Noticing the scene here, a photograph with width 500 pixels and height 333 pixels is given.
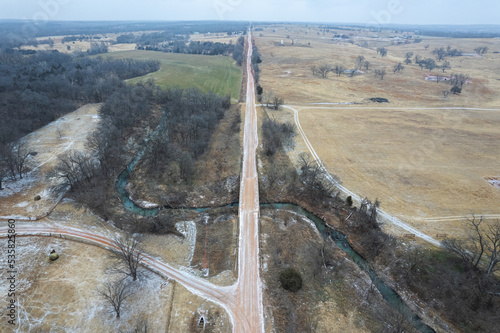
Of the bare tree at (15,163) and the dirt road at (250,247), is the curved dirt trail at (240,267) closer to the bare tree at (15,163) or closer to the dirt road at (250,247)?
the dirt road at (250,247)

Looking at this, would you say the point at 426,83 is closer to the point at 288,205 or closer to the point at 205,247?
the point at 288,205

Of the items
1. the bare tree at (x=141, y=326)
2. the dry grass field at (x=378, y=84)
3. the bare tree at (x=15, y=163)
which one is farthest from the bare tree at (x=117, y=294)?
the dry grass field at (x=378, y=84)

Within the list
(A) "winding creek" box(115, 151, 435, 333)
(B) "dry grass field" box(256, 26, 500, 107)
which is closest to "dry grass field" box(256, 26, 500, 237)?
(B) "dry grass field" box(256, 26, 500, 107)

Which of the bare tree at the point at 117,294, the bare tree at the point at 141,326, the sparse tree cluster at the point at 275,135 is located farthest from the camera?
the sparse tree cluster at the point at 275,135

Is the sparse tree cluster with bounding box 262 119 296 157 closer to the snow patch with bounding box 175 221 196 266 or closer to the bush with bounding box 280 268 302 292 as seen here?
the snow patch with bounding box 175 221 196 266

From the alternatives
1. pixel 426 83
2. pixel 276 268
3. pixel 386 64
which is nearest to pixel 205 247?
pixel 276 268

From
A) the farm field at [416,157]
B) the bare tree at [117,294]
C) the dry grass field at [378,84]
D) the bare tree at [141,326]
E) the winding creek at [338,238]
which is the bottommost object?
the winding creek at [338,238]

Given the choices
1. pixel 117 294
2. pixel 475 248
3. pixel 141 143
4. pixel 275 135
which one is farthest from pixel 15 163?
pixel 475 248
